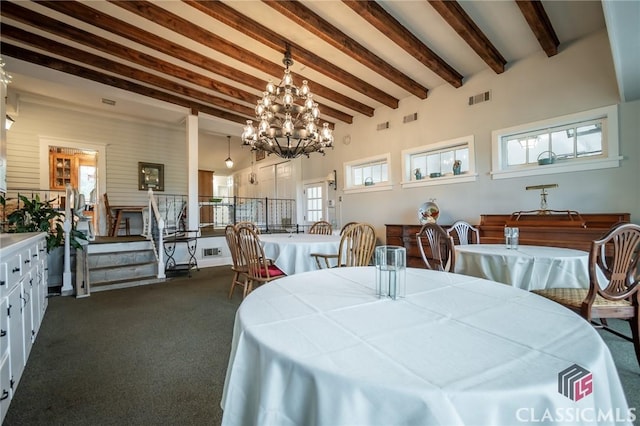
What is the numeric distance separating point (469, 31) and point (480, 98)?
52.4 inches

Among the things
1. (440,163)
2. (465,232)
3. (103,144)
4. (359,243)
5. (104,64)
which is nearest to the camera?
(359,243)

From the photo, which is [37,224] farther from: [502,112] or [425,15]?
[502,112]

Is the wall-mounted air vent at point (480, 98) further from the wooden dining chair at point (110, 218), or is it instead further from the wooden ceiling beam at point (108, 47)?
the wooden dining chair at point (110, 218)

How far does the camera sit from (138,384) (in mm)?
1797

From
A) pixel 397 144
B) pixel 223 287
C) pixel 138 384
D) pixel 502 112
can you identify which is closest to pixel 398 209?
pixel 397 144

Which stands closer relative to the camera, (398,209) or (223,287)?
(223,287)

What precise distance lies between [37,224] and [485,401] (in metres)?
5.31

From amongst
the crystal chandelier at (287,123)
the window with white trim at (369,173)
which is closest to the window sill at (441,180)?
the window with white trim at (369,173)

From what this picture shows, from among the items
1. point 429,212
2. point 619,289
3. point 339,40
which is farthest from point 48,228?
point 619,289

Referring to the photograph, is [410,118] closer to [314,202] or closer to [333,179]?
[333,179]

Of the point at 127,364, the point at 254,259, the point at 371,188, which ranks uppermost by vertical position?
the point at 371,188

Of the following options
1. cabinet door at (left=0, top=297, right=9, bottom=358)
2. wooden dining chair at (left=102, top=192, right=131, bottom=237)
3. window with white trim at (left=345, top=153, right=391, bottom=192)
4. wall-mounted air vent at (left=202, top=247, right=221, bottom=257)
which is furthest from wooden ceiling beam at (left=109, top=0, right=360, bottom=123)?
wooden dining chair at (left=102, top=192, right=131, bottom=237)

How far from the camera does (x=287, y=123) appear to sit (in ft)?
10.8

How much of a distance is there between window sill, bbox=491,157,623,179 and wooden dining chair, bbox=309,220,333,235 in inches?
107
